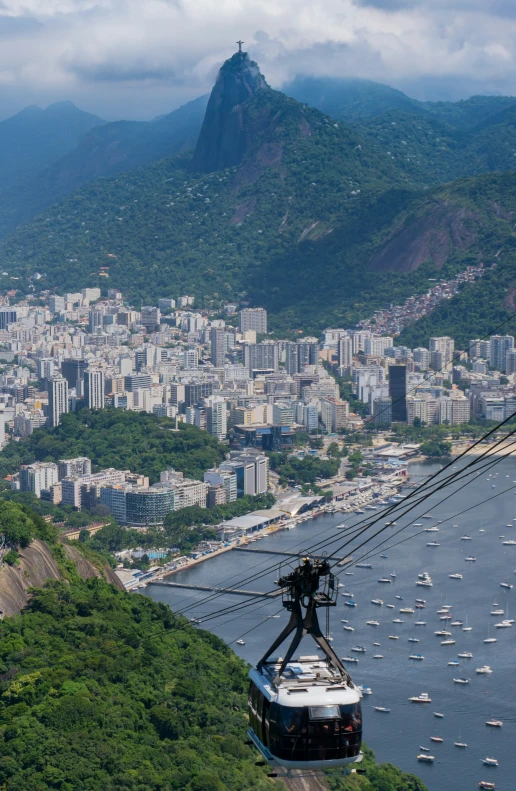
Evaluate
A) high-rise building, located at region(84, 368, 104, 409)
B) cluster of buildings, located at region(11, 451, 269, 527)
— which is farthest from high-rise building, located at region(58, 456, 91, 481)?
high-rise building, located at region(84, 368, 104, 409)

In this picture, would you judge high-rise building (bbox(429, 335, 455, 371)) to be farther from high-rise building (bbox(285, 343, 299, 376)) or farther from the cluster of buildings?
the cluster of buildings

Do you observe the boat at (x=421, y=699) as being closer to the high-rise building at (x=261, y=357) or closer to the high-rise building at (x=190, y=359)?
the high-rise building at (x=261, y=357)

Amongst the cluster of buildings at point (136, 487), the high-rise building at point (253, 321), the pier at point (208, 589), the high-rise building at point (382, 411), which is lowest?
the pier at point (208, 589)

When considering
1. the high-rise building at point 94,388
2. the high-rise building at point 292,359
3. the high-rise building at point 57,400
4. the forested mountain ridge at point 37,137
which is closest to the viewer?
the high-rise building at point 57,400

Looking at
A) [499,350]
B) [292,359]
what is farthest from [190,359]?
[499,350]

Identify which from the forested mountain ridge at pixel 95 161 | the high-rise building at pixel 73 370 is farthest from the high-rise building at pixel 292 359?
the forested mountain ridge at pixel 95 161

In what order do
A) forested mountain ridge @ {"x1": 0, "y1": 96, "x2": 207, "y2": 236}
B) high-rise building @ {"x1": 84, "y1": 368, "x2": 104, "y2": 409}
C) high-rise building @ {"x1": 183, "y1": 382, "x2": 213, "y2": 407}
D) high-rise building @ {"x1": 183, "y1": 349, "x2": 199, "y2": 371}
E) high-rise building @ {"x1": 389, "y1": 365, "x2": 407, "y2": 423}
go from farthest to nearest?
forested mountain ridge @ {"x1": 0, "y1": 96, "x2": 207, "y2": 236}, high-rise building @ {"x1": 183, "y1": 349, "x2": 199, "y2": 371}, high-rise building @ {"x1": 389, "y1": 365, "x2": 407, "y2": 423}, high-rise building @ {"x1": 183, "y1": 382, "x2": 213, "y2": 407}, high-rise building @ {"x1": 84, "y1": 368, "x2": 104, "y2": 409}
